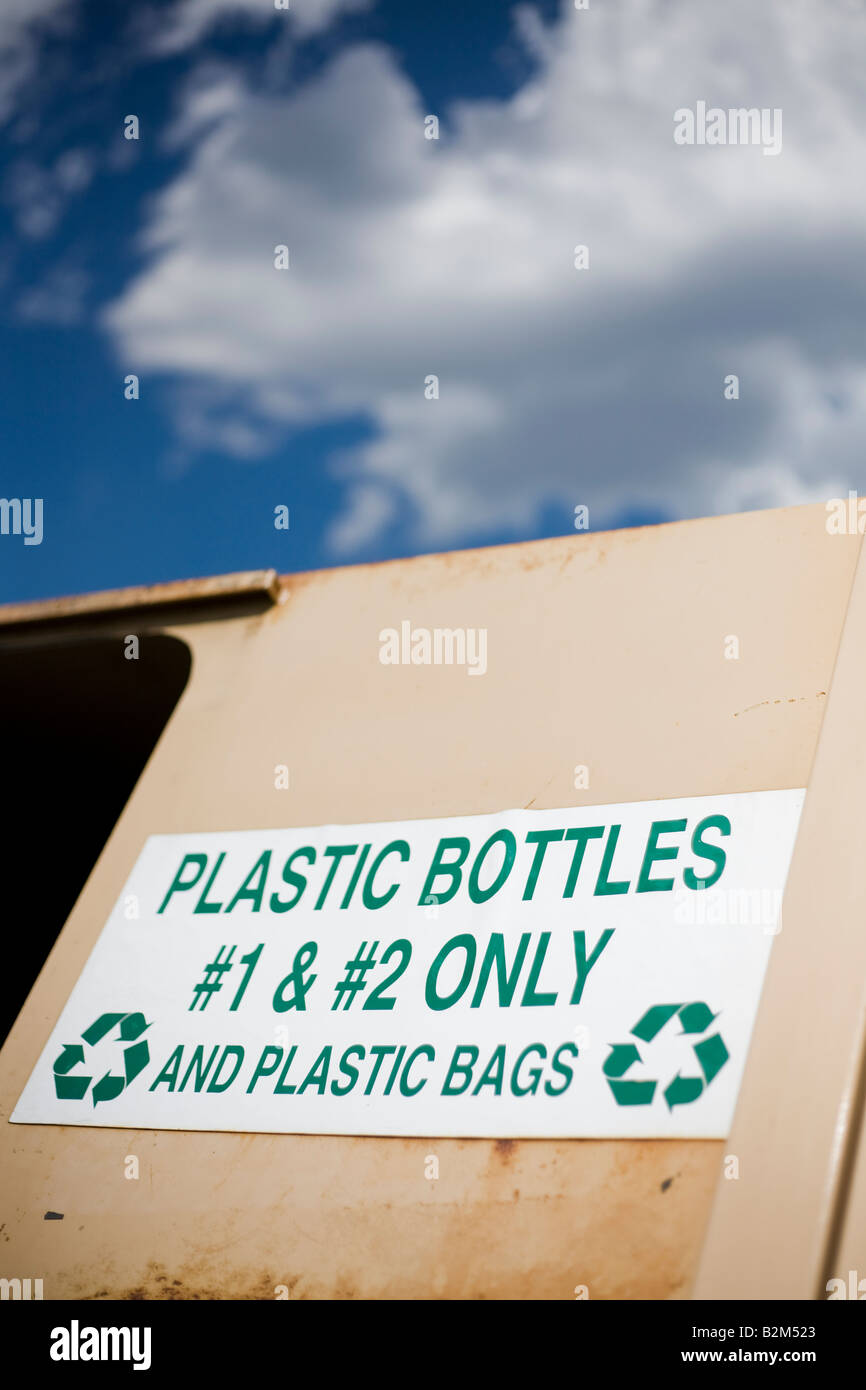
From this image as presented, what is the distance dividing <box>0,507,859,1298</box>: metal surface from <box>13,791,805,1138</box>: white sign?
0.19ft

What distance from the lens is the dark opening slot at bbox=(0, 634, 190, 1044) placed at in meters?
3.73

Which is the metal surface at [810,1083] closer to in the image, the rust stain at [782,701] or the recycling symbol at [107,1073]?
the rust stain at [782,701]

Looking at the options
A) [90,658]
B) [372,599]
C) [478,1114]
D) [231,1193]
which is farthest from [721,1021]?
[90,658]

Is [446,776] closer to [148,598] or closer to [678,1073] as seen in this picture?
[678,1073]

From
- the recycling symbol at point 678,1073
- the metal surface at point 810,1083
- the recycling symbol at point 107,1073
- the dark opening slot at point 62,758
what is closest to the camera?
the metal surface at point 810,1083

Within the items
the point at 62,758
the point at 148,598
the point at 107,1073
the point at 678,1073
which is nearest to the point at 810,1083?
the point at 678,1073

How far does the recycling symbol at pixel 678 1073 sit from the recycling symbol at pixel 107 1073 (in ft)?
3.60

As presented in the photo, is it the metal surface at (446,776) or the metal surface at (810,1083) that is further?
the metal surface at (446,776)

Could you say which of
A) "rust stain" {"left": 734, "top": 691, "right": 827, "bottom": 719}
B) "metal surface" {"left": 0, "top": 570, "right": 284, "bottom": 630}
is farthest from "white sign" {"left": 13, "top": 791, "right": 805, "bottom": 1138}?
"metal surface" {"left": 0, "top": 570, "right": 284, "bottom": 630}

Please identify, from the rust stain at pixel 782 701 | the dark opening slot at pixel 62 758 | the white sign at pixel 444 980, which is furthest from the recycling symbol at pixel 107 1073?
the rust stain at pixel 782 701

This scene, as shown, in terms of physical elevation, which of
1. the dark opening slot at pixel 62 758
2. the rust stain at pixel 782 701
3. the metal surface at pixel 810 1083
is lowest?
the metal surface at pixel 810 1083

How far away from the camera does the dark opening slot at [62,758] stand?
3729mm

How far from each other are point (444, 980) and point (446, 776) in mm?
525
